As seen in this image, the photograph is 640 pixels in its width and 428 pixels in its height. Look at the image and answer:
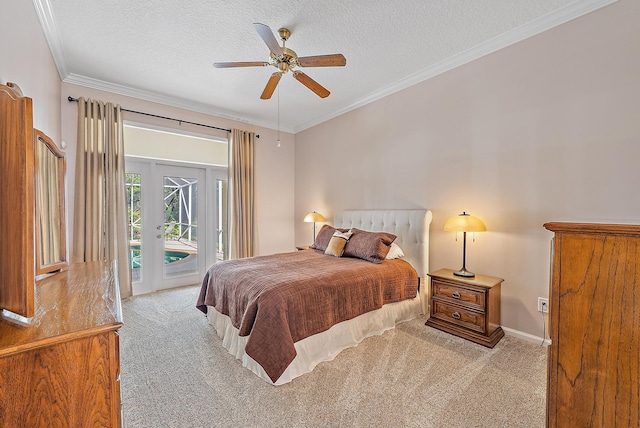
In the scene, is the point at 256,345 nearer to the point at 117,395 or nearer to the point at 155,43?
the point at 117,395

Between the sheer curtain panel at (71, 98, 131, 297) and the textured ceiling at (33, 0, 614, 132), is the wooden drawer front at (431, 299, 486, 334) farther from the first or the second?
the sheer curtain panel at (71, 98, 131, 297)

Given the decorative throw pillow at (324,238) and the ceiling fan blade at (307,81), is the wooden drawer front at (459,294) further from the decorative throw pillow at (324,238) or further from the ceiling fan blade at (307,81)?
the ceiling fan blade at (307,81)

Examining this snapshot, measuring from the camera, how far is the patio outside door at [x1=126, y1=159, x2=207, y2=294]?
13.4 ft

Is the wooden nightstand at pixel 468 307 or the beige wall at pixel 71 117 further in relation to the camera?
the wooden nightstand at pixel 468 307

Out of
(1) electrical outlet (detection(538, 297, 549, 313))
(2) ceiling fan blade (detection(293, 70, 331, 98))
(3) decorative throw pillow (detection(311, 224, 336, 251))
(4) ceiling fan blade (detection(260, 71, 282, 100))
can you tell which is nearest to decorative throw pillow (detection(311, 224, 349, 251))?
(3) decorative throw pillow (detection(311, 224, 336, 251))

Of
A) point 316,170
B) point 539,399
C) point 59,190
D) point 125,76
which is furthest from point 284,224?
point 539,399

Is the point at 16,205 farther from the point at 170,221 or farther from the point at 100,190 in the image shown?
the point at 170,221

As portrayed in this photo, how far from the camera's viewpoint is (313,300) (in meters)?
2.24

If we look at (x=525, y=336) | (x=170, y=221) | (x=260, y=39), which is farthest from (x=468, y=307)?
(x=170, y=221)

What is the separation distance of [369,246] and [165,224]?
10.7ft

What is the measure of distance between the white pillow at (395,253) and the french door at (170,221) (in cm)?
305

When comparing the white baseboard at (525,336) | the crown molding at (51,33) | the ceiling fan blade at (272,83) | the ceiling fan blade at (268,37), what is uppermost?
the crown molding at (51,33)

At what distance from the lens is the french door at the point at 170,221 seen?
410cm

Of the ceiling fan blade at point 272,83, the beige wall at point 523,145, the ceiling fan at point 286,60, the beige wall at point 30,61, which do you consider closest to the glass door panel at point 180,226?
the beige wall at point 30,61
